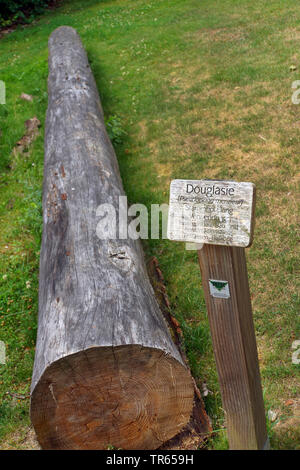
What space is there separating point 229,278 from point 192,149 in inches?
152

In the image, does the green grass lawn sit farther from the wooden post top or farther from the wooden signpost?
the wooden post top

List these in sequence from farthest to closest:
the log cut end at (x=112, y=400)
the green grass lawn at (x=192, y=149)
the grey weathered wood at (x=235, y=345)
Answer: the green grass lawn at (x=192, y=149)
the log cut end at (x=112, y=400)
the grey weathered wood at (x=235, y=345)

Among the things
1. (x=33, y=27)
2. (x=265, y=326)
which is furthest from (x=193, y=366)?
(x=33, y=27)

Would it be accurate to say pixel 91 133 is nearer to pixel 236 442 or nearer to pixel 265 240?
pixel 265 240

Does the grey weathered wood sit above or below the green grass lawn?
below

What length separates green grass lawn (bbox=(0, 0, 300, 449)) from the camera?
3.47 m

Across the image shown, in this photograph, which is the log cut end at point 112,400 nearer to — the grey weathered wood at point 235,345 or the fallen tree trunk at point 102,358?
the fallen tree trunk at point 102,358

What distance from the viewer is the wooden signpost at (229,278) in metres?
2.12

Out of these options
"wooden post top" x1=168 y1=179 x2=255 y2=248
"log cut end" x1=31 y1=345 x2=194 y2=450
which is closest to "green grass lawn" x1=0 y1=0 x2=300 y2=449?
"log cut end" x1=31 y1=345 x2=194 y2=450

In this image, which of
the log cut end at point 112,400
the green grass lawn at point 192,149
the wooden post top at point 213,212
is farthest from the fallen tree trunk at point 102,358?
the wooden post top at point 213,212

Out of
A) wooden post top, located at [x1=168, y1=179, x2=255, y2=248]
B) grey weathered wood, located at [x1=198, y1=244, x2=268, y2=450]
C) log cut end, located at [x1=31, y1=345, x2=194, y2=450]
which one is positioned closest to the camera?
wooden post top, located at [x1=168, y1=179, x2=255, y2=248]

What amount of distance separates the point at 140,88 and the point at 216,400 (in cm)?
590

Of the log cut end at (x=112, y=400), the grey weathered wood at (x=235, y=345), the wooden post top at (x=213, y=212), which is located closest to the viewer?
the wooden post top at (x=213, y=212)

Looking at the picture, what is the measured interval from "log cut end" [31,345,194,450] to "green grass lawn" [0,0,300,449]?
1.12ft
